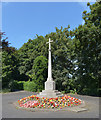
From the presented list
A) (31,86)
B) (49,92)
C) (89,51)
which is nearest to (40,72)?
(31,86)

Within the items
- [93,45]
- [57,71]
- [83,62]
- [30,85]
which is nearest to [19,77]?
[30,85]

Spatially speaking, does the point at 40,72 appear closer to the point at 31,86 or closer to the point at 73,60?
the point at 31,86

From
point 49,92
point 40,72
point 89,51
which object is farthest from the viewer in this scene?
point 40,72

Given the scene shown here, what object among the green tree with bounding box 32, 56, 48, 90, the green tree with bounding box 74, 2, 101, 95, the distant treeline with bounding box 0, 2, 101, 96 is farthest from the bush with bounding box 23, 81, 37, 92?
the green tree with bounding box 74, 2, 101, 95

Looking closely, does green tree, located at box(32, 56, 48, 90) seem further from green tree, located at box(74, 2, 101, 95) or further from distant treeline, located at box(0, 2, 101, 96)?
green tree, located at box(74, 2, 101, 95)

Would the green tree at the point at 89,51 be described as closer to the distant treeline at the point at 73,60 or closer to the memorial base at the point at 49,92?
the distant treeline at the point at 73,60

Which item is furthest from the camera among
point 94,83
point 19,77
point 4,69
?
point 19,77

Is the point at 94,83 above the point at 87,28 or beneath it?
beneath

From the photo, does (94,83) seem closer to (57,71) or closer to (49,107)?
(57,71)

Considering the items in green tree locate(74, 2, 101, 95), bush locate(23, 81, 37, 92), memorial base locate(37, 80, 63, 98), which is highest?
green tree locate(74, 2, 101, 95)

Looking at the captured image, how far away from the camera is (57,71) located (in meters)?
19.8

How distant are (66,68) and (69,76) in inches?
58.7

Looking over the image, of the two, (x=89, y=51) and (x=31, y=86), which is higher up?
(x=89, y=51)

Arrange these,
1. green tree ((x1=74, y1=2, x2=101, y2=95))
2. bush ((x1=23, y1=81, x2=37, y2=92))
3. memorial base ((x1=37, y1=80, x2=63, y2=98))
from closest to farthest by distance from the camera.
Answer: memorial base ((x1=37, y1=80, x2=63, y2=98)) < green tree ((x1=74, y1=2, x2=101, y2=95)) < bush ((x1=23, y1=81, x2=37, y2=92))
